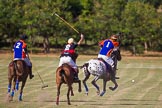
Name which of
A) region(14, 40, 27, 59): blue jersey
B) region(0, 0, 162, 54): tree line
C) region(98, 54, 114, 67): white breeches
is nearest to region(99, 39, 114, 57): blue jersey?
region(98, 54, 114, 67): white breeches

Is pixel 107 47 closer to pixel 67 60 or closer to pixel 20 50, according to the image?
pixel 67 60

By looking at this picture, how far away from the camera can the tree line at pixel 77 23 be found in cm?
6950

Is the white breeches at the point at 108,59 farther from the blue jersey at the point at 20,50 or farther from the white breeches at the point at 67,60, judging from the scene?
the blue jersey at the point at 20,50

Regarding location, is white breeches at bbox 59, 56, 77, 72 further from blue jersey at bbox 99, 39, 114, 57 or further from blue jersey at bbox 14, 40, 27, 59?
blue jersey at bbox 99, 39, 114, 57

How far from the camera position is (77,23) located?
72188 millimetres

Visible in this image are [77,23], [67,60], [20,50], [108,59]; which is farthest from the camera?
[77,23]

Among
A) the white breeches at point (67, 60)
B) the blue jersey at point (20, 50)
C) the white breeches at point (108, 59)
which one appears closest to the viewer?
the white breeches at point (67, 60)

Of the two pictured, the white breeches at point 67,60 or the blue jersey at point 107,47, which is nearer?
the white breeches at point 67,60

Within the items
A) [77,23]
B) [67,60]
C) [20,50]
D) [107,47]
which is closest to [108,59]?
[107,47]

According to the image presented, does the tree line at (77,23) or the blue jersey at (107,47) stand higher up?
the tree line at (77,23)

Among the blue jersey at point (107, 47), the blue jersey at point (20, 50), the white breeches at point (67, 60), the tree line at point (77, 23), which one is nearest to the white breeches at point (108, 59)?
the blue jersey at point (107, 47)

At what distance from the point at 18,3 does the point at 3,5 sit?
310cm

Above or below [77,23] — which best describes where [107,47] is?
below

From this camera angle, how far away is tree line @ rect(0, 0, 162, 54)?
69500 mm
